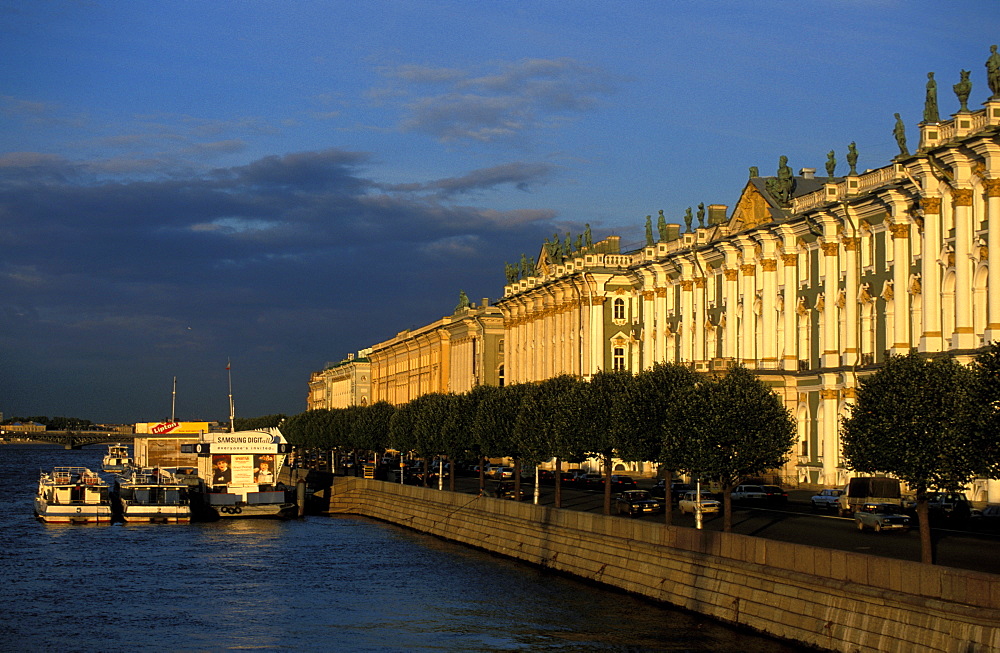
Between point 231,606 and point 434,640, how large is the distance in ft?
30.4

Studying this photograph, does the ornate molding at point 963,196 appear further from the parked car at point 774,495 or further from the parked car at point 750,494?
the parked car at point 750,494

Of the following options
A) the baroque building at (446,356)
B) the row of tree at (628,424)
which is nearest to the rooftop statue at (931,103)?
the row of tree at (628,424)

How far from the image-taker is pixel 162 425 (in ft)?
306

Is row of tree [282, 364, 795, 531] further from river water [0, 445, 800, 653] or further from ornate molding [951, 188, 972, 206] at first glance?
ornate molding [951, 188, 972, 206]

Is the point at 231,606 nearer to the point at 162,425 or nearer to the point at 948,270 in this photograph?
the point at 948,270

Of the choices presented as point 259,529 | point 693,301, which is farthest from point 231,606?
point 693,301

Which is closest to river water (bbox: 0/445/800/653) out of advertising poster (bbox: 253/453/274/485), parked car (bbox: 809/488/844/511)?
parked car (bbox: 809/488/844/511)

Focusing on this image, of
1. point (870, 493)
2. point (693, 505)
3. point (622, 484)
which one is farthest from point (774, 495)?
point (622, 484)

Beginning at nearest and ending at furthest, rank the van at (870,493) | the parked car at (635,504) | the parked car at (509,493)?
the van at (870,493) → the parked car at (635,504) → the parked car at (509,493)

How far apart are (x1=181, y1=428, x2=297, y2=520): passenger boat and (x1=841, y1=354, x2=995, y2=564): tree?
48.0m

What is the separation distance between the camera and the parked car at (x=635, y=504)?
172 ft

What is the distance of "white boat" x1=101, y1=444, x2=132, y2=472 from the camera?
9861cm

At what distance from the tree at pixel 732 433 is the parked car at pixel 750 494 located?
56.7 feet

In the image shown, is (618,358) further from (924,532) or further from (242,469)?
(924,532)
